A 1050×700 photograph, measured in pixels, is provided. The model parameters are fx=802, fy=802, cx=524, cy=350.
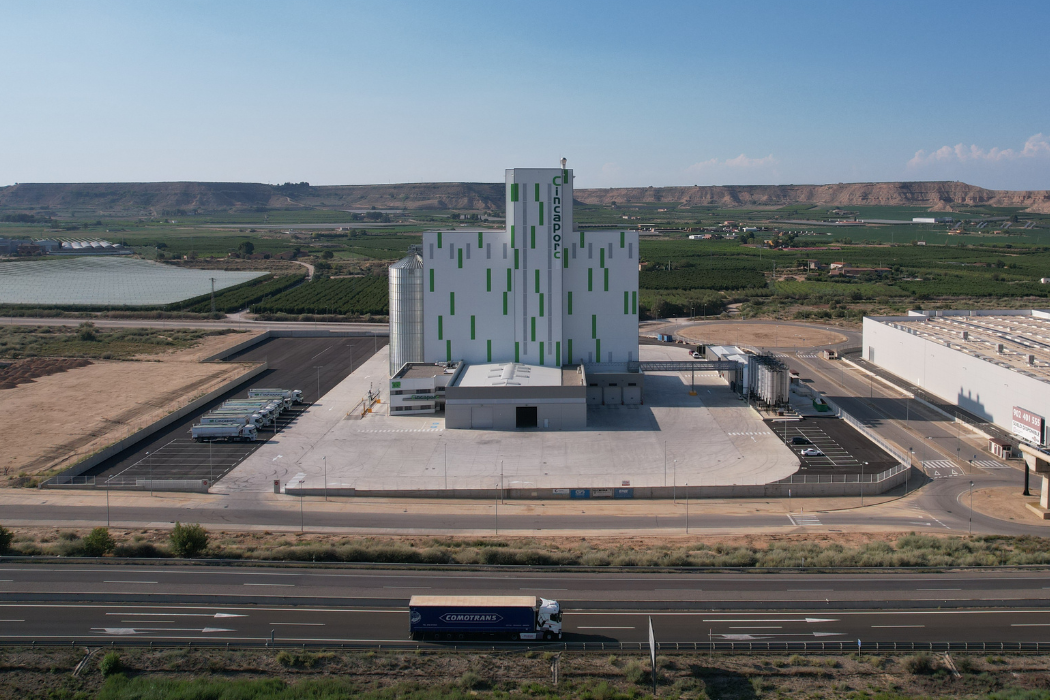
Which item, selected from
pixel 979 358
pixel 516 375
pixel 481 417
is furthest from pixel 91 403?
pixel 979 358

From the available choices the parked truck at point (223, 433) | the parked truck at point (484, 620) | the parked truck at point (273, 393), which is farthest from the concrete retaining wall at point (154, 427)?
the parked truck at point (484, 620)

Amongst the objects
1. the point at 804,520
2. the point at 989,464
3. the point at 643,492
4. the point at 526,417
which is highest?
the point at 526,417

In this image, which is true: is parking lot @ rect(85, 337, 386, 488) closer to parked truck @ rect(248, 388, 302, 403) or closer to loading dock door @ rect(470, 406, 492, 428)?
parked truck @ rect(248, 388, 302, 403)

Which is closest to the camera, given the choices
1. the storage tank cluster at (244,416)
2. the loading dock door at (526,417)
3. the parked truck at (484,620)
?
the parked truck at (484,620)

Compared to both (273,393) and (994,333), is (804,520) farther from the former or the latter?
(994,333)

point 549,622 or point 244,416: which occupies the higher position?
point 244,416

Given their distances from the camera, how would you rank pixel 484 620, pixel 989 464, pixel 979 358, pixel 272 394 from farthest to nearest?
pixel 272 394 < pixel 979 358 < pixel 989 464 < pixel 484 620

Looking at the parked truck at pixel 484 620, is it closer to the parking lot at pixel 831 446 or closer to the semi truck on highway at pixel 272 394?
the parking lot at pixel 831 446
